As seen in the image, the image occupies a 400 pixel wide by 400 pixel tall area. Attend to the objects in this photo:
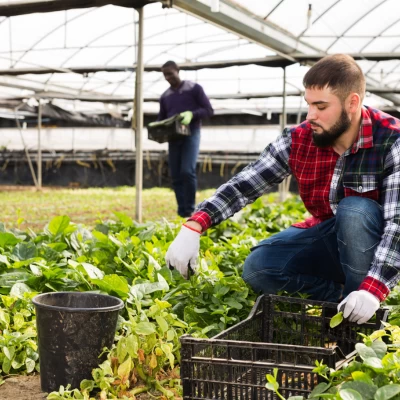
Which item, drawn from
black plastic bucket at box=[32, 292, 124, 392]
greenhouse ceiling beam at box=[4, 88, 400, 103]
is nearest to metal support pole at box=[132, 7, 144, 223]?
black plastic bucket at box=[32, 292, 124, 392]

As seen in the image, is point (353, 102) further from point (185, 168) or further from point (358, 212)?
point (185, 168)

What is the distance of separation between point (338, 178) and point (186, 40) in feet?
26.2

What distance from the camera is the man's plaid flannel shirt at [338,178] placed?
229 cm

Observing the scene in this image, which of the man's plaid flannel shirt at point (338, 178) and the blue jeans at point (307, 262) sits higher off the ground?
the man's plaid flannel shirt at point (338, 178)

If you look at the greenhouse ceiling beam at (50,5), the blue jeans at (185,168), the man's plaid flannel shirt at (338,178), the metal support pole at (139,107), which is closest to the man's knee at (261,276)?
the man's plaid flannel shirt at (338,178)

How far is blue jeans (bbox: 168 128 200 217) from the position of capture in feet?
21.1

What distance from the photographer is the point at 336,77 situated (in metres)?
2.47

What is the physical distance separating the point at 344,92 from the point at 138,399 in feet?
4.47

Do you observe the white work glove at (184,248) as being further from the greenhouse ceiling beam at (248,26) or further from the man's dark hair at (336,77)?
the greenhouse ceiling beam at (248,26)

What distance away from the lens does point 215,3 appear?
17.1ft

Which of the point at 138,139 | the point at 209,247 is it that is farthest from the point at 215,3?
the point at 209,247

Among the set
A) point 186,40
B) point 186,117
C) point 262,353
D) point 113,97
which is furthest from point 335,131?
point 113,97

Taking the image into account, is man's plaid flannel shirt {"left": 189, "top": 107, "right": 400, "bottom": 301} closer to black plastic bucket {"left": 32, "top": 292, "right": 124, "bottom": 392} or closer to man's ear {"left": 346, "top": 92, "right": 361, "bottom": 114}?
man's ear {"left": 346, "top": 92, "right": 361, "bottom": 114}

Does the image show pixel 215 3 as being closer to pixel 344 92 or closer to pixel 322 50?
pixel 344 92
